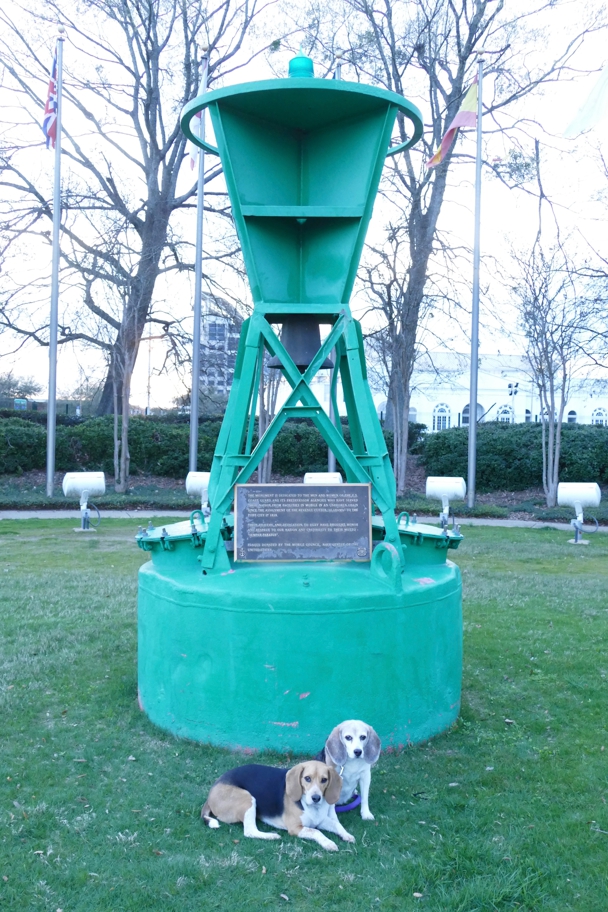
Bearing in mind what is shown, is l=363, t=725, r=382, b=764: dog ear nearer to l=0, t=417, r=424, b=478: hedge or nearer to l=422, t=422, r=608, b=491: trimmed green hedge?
l=422, t=422, r=608, b=491: trimmed green hedge

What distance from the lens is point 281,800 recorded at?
12.4ft


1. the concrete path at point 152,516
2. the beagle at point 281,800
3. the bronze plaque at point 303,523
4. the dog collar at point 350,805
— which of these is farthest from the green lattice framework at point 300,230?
the concrete path at point 152,516

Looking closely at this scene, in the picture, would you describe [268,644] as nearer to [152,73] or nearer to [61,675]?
[61,675]

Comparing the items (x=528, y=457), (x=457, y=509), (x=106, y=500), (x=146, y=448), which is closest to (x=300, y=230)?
(x=457, y=509)

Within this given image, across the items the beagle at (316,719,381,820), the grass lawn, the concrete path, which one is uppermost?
the concrete path

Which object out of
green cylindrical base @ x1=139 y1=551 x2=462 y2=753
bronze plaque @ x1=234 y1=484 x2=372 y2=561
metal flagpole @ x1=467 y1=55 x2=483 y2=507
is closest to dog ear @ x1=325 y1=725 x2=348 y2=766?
green cylindrical base @ x1=139 y1=551 x2=462 y2=753

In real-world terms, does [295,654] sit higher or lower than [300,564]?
lower

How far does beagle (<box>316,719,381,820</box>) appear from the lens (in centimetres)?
376

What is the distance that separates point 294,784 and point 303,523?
170 centimetres

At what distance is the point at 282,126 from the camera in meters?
5.29

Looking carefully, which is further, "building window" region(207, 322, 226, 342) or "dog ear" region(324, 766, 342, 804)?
"building window" region(207, 322, 226, 342)

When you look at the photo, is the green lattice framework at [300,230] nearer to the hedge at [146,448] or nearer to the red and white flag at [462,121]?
the red and white flag at [462,121]

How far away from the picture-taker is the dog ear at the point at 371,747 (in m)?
3.79

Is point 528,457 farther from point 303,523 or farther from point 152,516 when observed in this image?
point 303,523
